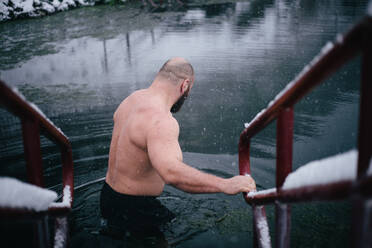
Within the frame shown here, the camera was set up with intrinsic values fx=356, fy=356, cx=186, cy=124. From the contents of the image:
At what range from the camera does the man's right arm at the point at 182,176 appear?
2057mm

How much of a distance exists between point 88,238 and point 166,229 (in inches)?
27.1

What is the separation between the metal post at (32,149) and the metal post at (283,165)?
113 centimetres

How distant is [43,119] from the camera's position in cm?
182

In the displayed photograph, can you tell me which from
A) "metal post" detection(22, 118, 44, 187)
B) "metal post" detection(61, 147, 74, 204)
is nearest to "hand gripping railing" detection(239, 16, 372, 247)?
"metal post" detection(22, 118, 44, 187)

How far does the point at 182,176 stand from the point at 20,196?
950 mm

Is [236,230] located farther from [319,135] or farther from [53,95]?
[53,95]

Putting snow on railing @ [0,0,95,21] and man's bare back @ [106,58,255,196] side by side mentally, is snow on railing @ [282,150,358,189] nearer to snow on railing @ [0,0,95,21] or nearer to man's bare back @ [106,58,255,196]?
man's bare back @ [106,58,255,196]

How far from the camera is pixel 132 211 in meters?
2.72

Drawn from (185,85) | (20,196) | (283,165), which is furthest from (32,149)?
(185,85)

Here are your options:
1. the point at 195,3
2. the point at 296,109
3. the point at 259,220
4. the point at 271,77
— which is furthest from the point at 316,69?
the point at 195,3

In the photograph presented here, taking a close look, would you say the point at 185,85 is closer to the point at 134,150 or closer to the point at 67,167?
the point at 134,150

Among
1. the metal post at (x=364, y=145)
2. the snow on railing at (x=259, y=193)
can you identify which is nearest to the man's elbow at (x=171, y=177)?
the snow on railing at (x=259, y=193)

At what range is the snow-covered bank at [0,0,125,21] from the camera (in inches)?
538

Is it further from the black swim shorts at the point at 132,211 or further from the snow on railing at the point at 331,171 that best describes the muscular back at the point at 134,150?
the snow on railing at the point at 331,171
